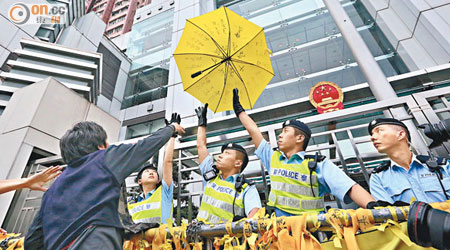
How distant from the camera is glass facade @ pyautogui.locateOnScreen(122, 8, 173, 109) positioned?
43.0 feet

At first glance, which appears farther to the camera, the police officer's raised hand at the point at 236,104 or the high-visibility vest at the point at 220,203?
the police officer's raised hand at the point at 236,104

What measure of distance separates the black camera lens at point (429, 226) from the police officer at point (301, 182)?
72 centimetres

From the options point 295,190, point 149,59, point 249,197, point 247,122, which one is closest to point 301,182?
point 295,190

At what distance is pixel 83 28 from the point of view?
45.3ft

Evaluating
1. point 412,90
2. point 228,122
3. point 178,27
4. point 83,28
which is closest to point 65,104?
point 228,122

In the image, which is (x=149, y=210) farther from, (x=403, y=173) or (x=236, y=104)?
(x=403, y=173)

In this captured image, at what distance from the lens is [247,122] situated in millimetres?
2947

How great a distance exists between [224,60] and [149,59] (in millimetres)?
12155

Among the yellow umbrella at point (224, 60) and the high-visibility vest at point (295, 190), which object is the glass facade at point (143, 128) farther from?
the high-visibility vest at point (295, 190)

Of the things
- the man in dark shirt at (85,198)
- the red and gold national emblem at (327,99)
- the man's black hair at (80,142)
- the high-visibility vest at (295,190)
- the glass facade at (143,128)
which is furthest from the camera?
the glass facade at (143,128)

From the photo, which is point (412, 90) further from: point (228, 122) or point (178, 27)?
point (178, 27)

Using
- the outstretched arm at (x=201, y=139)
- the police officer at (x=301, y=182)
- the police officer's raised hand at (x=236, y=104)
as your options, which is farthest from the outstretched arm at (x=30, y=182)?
the police officer at (x=301, y=182)

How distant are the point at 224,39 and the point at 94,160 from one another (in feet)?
8.56

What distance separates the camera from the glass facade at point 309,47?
8.30 meters
